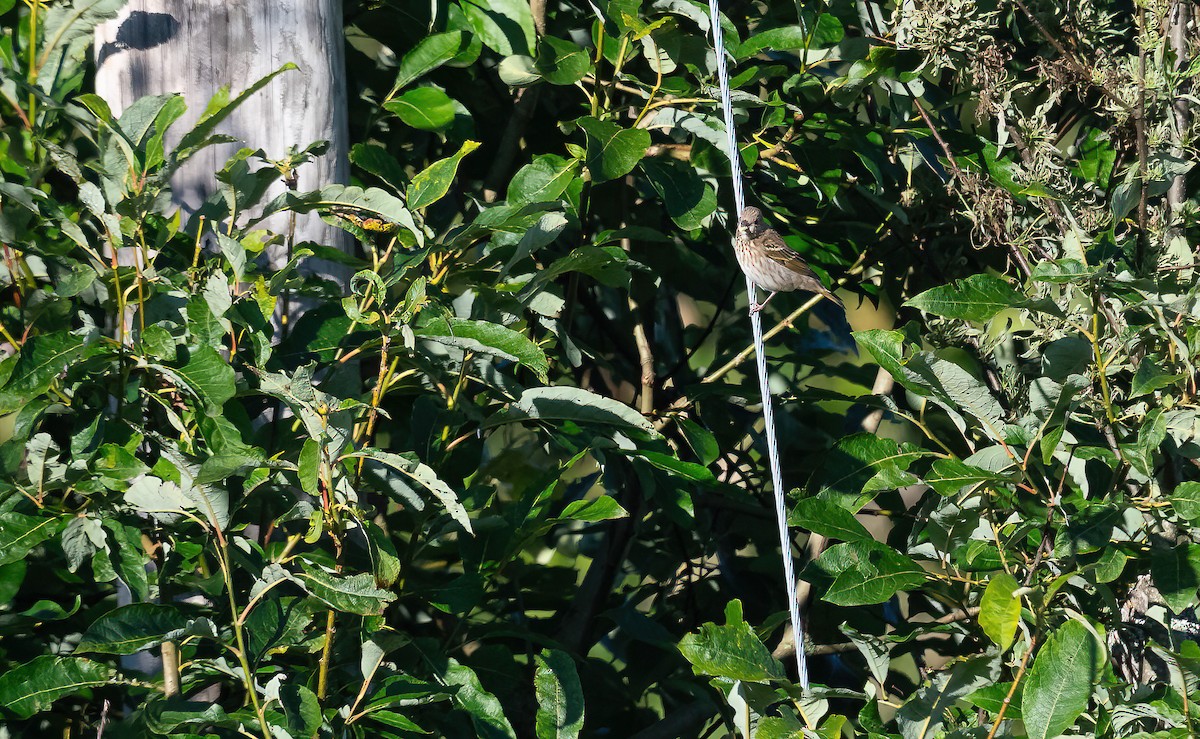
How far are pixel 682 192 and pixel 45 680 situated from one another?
153cm

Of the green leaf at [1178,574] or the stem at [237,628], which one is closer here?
the stem at [237,628]

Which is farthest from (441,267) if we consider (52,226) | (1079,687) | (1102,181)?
(1102,181)

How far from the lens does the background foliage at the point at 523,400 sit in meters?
1.85

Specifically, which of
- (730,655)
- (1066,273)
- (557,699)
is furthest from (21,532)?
(1066,273)

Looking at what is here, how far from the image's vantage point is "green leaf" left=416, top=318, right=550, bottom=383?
73.9 inches

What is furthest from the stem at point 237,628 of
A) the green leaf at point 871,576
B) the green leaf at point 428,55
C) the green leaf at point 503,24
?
the green leaf at point 503,24

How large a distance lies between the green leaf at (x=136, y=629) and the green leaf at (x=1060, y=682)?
1.25 m

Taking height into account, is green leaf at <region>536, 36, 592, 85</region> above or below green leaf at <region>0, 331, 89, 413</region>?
above

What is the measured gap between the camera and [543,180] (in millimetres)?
2379

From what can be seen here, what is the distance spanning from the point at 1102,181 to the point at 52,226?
7.26 feet

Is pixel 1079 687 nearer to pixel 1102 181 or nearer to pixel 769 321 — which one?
pixel 1102 181

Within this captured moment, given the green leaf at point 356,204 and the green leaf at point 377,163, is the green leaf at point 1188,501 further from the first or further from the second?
the green leaf at point 377,163

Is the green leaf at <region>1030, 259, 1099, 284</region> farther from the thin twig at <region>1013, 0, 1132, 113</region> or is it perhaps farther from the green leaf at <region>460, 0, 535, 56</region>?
the green leaf at <region>460, 0, 535, 56</region>

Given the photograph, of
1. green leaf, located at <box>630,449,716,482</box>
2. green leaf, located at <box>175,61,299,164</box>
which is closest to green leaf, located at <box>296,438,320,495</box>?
green leaf, located at <box>175,61,299,164</box>
